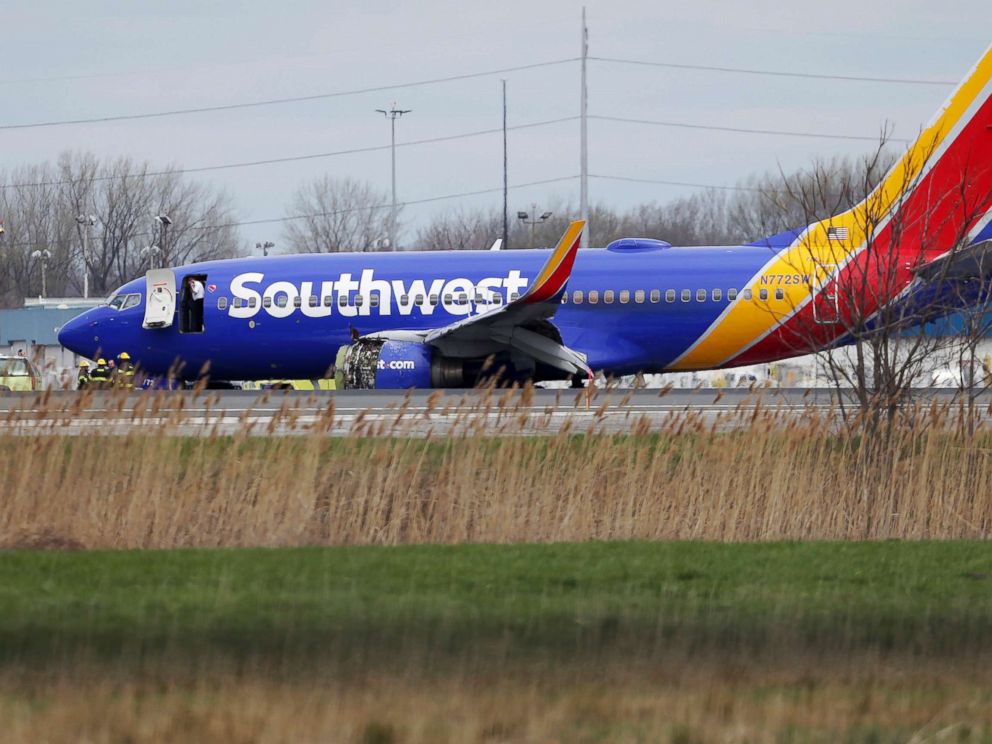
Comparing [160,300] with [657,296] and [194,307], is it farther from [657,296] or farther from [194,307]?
[657,296]

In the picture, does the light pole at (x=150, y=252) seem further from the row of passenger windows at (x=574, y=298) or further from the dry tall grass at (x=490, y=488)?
the dry tall grass at (x=490, y=488)

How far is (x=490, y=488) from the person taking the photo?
13062 mm

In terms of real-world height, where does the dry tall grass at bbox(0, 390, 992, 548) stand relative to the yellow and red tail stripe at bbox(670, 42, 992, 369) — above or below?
below

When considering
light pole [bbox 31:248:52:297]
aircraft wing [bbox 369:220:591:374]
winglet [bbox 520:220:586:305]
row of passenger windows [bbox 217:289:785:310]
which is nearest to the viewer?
winglet [bbox 520:220:586:305]

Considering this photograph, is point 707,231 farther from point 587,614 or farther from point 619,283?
point 587,614

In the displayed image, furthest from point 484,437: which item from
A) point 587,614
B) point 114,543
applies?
point 587,614

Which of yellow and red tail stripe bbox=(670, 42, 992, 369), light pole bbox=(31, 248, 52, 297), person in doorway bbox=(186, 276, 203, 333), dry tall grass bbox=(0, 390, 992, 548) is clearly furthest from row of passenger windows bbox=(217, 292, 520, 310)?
light pole bbox=(31, 248, 52, 297)

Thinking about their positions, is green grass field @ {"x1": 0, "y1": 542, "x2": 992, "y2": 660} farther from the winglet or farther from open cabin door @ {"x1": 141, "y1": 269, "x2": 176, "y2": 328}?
open cabin door @ {"x1": 141, "y1": 269, "x2": 176, "y2": 328}

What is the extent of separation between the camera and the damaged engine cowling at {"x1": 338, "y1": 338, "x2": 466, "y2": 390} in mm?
28984

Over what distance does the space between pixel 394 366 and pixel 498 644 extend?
2169 centimetres

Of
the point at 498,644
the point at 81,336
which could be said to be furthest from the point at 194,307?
the point at 498,644

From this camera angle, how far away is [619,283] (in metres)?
30.4

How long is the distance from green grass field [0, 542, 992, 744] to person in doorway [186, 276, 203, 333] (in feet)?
71.3

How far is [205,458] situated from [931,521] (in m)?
6.66
